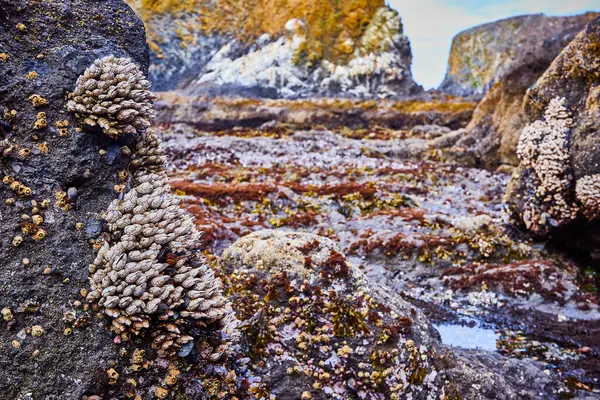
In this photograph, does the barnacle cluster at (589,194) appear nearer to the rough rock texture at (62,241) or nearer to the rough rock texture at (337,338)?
the rough rock texture at (337,338)

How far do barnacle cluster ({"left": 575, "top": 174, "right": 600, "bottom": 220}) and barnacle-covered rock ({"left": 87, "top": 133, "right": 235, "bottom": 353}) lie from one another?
8.77 m

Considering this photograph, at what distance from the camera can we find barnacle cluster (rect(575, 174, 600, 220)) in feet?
28.6

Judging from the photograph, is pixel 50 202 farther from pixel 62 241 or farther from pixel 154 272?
pixel 154 272

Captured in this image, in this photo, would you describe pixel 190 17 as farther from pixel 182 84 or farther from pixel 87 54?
pixel 87 54

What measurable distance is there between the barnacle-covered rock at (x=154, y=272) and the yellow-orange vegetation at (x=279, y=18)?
65.5m

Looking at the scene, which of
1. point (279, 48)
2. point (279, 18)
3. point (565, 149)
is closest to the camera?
point (565, 149)

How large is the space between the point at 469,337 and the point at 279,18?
2861 inches

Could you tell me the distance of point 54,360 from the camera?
8.95ft

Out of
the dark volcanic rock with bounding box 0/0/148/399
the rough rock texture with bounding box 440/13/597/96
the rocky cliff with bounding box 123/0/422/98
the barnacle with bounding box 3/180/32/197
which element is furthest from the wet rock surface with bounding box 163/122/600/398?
the rough rock texture with bounding box 440/13/597/96

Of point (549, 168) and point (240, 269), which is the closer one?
point (240, 269)

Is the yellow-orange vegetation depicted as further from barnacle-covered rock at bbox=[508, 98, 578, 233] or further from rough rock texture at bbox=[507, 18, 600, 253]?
barnacle-covered rock at bbox=[508, 98, 578, 233]

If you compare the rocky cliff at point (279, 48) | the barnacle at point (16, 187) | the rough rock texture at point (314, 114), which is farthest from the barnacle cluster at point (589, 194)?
the rocky cliff at point (279, 48)

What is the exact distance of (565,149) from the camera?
31.7 ft

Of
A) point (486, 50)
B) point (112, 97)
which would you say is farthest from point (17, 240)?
point (486, 50)
